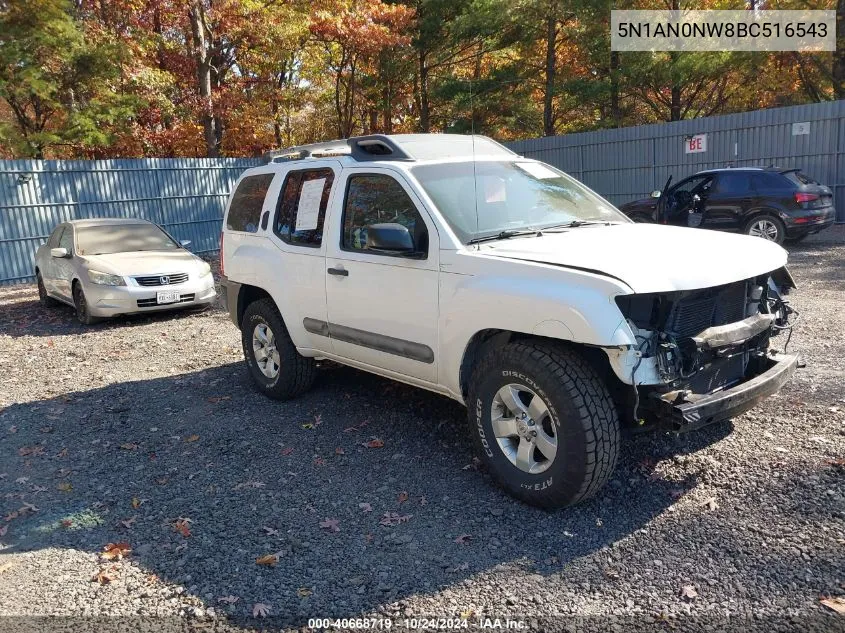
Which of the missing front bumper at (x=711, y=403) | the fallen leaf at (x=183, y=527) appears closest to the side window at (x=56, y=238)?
the fallen leaf at (x=183, y=527)

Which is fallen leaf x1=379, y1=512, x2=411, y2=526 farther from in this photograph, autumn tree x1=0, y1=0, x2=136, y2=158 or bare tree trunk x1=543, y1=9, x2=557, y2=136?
bare tree trunk x1=543, y1=9, x2=557, y2=136

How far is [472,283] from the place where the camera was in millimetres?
3982

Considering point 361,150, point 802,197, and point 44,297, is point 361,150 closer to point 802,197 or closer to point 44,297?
point 44,297

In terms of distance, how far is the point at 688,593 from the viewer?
3014mm

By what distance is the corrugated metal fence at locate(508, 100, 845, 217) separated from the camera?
1470 centimetres

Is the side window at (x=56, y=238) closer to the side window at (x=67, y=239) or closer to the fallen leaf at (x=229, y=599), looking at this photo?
the side window at (x=67, y=239)

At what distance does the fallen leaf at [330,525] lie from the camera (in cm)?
380

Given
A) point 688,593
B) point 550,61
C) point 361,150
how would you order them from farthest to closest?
point 550,61
point 361,150
point 688,593

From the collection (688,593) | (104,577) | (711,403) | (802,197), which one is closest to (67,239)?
(104,577)

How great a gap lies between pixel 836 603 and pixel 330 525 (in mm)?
2490

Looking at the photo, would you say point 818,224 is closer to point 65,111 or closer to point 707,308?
point 707,308

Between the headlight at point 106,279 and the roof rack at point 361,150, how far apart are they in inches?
185

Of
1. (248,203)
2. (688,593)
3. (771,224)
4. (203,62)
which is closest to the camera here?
(688,593)

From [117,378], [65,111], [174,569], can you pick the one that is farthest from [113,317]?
[65,111]
